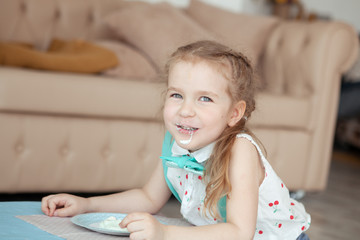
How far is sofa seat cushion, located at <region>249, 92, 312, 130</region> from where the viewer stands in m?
2.22

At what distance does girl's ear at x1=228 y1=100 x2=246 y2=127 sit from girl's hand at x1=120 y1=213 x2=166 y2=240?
26 cm

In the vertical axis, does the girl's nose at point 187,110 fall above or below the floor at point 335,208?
above

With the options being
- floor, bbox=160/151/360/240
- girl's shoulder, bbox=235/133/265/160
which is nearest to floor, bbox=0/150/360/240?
floor, bbox=160/151/360/240

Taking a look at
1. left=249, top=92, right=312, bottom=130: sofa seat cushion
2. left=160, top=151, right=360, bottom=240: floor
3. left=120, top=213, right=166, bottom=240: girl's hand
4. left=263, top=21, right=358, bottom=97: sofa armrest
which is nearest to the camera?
left=120, top=213, right=166, bottom=240: girl's hand

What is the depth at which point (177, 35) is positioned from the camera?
246 centimetres

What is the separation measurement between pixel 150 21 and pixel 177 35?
14 centimetres

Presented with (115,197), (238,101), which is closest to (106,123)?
(115,197)

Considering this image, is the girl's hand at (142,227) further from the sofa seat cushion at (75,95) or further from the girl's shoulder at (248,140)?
the sofa seat cushion at (75,95)

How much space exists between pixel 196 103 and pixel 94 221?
283mm

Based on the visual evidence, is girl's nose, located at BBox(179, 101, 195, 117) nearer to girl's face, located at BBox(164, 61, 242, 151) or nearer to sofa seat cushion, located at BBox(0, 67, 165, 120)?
girl's face, located at BBox(164, 61, 242, 151)

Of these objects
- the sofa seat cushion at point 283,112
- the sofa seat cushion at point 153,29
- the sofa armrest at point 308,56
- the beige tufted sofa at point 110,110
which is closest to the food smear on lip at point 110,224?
the beige tufted sofa at point 110,110

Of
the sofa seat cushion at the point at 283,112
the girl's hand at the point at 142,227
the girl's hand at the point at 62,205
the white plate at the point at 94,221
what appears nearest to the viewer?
the girl's hand at the point at 142,227

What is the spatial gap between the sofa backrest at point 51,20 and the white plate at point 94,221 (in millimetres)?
1597

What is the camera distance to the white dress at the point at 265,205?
3.20 ft
